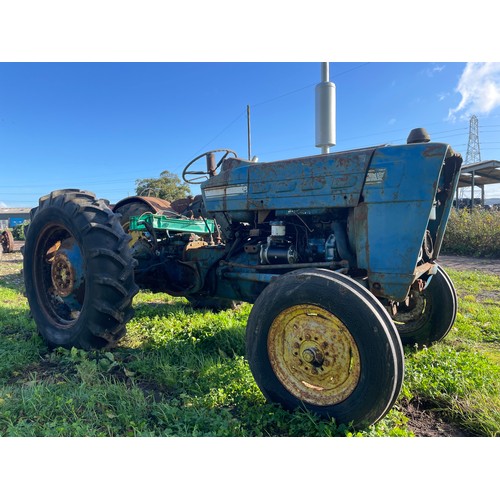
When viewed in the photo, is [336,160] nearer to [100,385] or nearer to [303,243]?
[303,243]

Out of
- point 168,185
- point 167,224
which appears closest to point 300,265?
point 167,224

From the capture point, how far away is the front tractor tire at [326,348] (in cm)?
192

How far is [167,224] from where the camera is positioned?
13.3 feet

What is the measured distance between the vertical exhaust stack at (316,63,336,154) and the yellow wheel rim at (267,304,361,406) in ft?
11.0

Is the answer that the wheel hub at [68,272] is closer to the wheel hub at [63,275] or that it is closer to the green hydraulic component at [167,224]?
the wheel hub at [63,275]

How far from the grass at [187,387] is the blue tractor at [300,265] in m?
0.18

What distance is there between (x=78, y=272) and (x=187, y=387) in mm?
1636

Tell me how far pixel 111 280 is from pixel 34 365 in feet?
→ 3.29

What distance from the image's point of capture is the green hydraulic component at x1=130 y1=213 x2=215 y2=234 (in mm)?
3988

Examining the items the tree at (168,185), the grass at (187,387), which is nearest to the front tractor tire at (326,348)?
the grass at (187,387)

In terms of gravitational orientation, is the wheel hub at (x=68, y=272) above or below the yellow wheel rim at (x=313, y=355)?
above

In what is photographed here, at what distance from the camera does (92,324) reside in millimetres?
3045

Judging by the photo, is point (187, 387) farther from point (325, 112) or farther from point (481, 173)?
point (481, 173)

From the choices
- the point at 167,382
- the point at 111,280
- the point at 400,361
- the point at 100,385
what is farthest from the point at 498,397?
the point at 111,280
